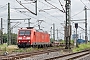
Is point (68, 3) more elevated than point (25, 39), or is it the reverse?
point (68, 3)

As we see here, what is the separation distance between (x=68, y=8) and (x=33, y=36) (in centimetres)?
917

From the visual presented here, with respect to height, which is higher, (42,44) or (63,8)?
(63,8)

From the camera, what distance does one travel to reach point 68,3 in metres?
33.5

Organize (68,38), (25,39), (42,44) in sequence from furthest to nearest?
(42,44)
(25,39)
(68,38)

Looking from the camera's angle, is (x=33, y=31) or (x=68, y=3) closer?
(x=68, y=3)

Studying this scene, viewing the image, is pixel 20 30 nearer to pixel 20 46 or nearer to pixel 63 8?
pixel 20 46

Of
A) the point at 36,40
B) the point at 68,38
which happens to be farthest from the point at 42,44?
the point at 68,38

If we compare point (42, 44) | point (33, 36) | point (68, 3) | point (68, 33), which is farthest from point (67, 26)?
point (42, 44)

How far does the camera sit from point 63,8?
1289 inches

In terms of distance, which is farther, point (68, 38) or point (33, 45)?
point (33, 45)

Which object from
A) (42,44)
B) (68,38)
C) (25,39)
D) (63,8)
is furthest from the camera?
(42,44)

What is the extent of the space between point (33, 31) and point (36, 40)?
8.21 feet

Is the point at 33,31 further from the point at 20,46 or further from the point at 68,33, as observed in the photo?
the point at 68,33

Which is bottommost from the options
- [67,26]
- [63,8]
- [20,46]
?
[20,46]
